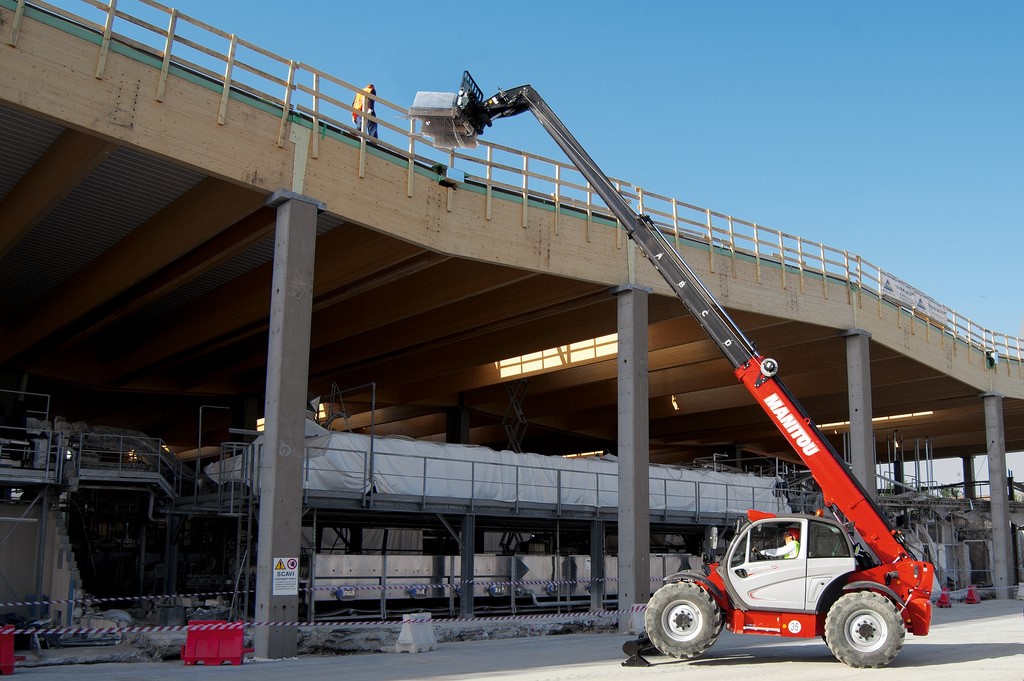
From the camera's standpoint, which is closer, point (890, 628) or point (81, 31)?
point (890, 628)

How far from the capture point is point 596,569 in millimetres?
27781

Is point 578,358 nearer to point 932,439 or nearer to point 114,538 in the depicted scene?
point 114,538

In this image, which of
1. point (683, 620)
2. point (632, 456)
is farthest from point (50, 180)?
point (632, 456)

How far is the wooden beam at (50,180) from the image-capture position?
16.9 metres

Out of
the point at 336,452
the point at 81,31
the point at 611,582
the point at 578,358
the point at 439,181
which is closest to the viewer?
the point at 81,31

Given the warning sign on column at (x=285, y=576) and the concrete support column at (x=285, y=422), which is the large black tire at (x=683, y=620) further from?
the concrete support column at (x=285, y=422)

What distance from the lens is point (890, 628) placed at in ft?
44.1

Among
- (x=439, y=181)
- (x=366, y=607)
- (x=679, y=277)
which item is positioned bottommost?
(x=366, y=607)

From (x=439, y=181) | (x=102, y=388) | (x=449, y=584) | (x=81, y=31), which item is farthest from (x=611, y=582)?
(x=81, y=31)

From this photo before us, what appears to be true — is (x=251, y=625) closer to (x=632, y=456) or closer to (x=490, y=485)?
(x=490, y=485)

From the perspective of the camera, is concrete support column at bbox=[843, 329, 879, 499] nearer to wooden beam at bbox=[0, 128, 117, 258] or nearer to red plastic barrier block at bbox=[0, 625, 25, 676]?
wooden beam at bbox=[0, 128, 117, 258]

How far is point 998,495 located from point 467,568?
27.5 meters

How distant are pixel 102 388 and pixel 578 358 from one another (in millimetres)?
17275

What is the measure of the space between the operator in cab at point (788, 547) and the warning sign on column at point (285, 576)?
8.22m
